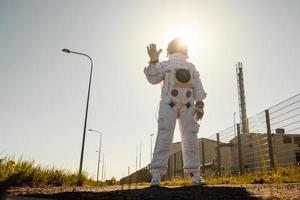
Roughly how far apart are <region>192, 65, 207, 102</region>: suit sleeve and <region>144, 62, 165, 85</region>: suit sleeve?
27.4 inches

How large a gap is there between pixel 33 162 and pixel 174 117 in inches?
173

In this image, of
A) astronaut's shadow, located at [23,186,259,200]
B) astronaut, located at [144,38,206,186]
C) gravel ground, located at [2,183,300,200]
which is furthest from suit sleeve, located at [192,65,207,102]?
astronaut's shadow, located at [23,186,259,200]

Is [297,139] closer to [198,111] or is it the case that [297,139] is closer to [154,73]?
[198,111]

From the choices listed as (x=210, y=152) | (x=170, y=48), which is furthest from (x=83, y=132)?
(x=210, y=152)

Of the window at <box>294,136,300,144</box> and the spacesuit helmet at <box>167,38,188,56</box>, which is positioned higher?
the window at <box>294,136,300,144</box>

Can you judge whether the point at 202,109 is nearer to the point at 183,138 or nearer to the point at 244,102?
the point at 183,138

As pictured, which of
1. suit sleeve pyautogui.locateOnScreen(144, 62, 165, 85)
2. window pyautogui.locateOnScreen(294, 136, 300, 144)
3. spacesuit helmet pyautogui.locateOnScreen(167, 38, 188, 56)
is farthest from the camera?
window pyautogui.locateOnScreen(294, 136, 300, 144)

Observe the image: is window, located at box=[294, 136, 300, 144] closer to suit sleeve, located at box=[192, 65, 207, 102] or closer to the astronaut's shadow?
suit sleeve, located at box=[192, 65, 207, 102]

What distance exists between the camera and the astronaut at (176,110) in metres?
5.81

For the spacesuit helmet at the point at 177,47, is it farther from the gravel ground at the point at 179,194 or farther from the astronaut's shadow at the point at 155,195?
the astronaut's shadow at the point at 155,195

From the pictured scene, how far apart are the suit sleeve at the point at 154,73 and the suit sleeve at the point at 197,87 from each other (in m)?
0.70

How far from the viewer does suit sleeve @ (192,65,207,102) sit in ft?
21.1

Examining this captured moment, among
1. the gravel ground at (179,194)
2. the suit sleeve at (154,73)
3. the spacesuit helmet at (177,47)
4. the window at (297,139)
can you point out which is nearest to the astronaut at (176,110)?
the suit sleeve at (154,73)

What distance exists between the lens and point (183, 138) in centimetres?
608
